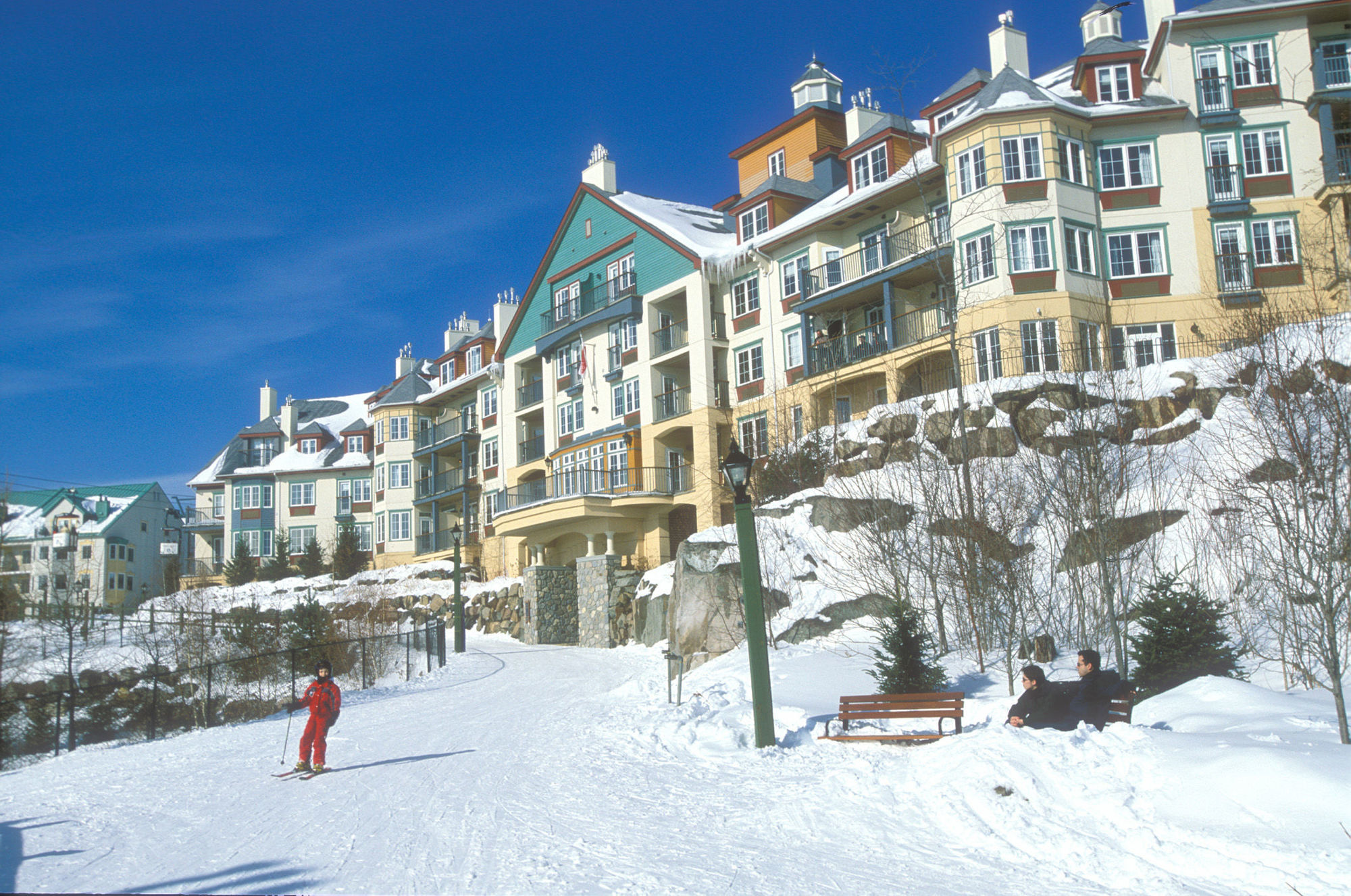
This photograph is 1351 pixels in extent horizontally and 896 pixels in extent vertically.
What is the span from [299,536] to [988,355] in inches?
1773

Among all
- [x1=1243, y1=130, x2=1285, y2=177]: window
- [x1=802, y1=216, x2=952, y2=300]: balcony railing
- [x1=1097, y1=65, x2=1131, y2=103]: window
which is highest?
[x1=1097, y1=65, x2=1131, y2=103]: window

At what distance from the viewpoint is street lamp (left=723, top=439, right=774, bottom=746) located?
12.0m

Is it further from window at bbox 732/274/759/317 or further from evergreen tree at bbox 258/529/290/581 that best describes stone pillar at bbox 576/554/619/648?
evergreen tree at bbox 258/529/290/581

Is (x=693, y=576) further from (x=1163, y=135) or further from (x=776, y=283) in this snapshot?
(x=1163, y=135)

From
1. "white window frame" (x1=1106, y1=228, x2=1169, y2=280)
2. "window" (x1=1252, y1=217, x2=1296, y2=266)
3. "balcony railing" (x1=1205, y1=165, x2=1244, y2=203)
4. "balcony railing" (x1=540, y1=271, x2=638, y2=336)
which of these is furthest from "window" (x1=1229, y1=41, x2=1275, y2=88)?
"balcony railing" (x1=540, y1=271, x2=638, y2=336)

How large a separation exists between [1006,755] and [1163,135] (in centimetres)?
2537

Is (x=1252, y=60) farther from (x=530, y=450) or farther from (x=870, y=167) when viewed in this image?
(x=530, y=450)

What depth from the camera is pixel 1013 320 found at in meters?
27.3

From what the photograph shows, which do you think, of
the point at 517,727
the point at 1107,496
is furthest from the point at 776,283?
the point at 517,727

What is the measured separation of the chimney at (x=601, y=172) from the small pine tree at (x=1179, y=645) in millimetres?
35001

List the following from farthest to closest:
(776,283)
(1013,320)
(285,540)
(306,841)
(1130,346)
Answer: (285,540), (776,283), (1013,320), (1130,346), (306,841)

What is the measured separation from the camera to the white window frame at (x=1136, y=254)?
28.4 metres

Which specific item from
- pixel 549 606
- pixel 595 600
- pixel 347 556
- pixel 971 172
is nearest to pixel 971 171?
pixel 971 172

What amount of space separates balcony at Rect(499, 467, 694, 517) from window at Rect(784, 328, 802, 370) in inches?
219
